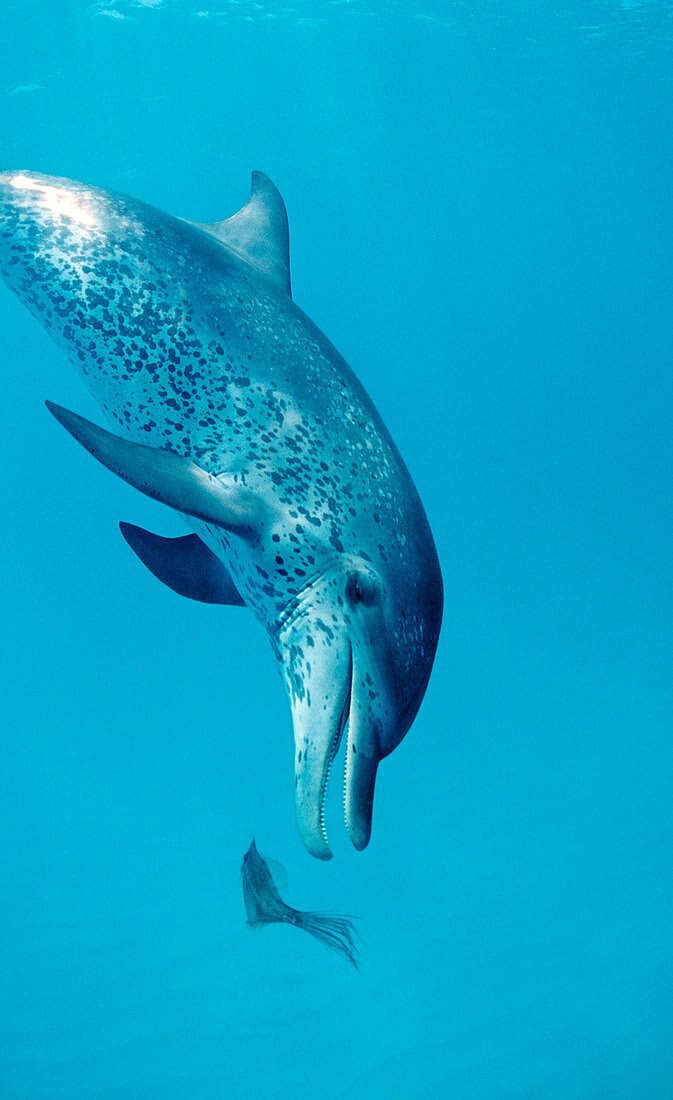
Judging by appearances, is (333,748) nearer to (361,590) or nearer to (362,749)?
(362,749)

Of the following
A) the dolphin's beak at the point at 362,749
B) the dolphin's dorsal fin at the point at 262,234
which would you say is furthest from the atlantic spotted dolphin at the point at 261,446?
the dolphin's dorsal fin at the point at 262,234

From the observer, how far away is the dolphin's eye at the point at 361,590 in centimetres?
293

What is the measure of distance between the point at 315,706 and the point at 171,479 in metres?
0.89

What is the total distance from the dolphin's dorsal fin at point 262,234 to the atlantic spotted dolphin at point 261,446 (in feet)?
0.91

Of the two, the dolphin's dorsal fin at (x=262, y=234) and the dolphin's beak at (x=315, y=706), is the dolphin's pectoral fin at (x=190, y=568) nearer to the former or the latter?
the dolphin's beak at (x=315, y=706)

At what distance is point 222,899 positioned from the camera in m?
17.2

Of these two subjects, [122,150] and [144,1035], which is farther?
[122,150]

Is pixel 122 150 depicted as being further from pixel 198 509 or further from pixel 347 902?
pixel 198 509

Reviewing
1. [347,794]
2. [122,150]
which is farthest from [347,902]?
[122,150]

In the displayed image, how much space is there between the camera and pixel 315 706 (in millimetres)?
2842

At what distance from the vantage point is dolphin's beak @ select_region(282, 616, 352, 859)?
8.79ft

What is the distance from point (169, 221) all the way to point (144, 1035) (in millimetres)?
13472

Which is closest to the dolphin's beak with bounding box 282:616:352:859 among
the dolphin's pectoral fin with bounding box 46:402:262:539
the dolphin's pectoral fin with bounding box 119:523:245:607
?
the dolphin's pectoral fin with bounding box 46:402:262:539

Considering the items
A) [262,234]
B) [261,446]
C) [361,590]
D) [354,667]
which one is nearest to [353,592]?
[361,590]
